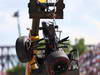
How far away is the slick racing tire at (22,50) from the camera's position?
43.1ft

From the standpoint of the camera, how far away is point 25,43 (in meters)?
13.2

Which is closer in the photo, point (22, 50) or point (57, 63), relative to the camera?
point (57, 63)

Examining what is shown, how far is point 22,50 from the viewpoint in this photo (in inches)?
517

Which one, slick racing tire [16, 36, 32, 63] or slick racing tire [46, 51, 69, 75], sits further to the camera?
slick racing tire [16, 36, 32, 63]

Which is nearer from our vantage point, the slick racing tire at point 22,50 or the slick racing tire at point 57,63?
the slick racing tire at point 57,63

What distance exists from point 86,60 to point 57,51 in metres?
60.7

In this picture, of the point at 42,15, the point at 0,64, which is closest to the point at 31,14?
the point at 42,15

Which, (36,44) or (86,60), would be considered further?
(86,60)

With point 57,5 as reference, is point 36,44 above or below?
below

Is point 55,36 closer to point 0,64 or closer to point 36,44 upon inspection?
point 36,44

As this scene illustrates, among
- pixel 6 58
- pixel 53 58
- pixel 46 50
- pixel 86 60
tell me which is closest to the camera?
pixel 53 58

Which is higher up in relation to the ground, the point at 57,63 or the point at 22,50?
the point at 22,50

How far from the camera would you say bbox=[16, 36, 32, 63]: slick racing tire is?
13.1 meters

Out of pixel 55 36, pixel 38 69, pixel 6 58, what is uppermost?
pixel 55 36
